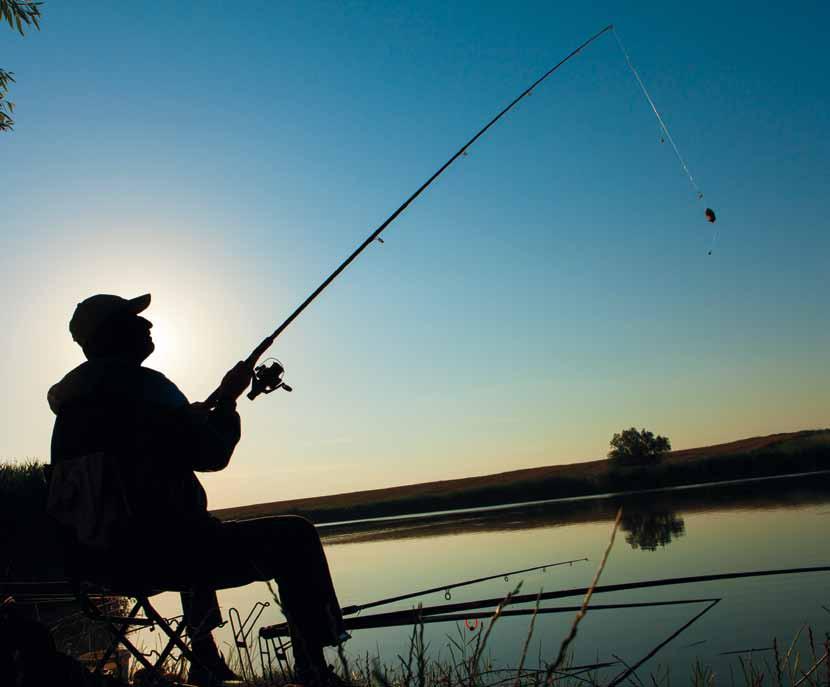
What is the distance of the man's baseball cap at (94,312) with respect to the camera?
9.67ft

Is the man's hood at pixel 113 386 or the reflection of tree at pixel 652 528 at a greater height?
the man's hood at pixel 113 386

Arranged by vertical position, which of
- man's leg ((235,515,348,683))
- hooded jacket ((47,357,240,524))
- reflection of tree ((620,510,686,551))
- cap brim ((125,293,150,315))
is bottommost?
reflection of tree ((620,510,686,551))

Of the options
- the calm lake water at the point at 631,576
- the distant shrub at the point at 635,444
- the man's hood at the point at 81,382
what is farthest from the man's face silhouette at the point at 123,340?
the distant shrub at the point at 635,444

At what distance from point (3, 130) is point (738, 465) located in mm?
28408

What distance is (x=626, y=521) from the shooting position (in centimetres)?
1552

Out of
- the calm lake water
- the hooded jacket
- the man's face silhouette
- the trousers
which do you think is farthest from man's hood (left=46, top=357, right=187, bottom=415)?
the calm lake water

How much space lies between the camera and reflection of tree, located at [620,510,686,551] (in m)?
11.6

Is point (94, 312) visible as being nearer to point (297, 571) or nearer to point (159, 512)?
point (159, 512)

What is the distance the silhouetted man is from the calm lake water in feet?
2.61

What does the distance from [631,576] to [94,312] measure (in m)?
7.26

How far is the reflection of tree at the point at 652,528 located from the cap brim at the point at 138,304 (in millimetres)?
9506

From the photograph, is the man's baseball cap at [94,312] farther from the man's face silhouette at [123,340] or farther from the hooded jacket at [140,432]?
the hooded jacket at [140,432]

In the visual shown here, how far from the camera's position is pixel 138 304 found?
3070mm

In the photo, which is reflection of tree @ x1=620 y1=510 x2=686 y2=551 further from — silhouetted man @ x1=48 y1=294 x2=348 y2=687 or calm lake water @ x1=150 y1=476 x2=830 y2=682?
silhouetted man @ x1=48 y1=294 x2=348 y2=687
